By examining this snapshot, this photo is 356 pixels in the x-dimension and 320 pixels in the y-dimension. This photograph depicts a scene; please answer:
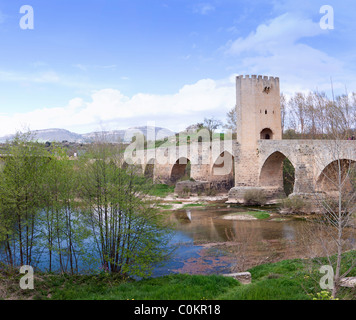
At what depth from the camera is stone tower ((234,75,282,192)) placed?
70.7 feet

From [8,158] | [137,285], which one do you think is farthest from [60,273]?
[8,158]

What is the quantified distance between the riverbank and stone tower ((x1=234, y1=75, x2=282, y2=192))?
14.3 metres

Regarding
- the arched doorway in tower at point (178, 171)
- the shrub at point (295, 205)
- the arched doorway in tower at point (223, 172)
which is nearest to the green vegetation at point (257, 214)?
the shrub at point (295, 205)

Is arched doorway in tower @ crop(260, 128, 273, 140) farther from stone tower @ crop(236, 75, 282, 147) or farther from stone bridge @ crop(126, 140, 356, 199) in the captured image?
stone bridge @ crop(126, 140, 356, 199)

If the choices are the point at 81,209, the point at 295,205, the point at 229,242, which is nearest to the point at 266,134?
the point at 295,205

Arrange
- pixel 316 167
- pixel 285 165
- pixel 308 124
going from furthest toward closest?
1. pixel 308 124
2. pixel 285 165
3. pixel 316 167

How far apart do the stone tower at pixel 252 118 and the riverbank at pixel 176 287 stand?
→ 1431 centimetres

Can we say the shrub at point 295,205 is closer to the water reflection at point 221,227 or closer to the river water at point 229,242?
the river water at point 229,242

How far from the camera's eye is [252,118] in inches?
852

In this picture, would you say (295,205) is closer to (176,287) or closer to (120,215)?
(120,215)

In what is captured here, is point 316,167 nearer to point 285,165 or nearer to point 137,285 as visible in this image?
point 285,165

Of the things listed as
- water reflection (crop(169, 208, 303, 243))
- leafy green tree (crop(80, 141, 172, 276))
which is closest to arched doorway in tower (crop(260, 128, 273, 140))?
water reflection (crop(169, 208, 303, 243))
